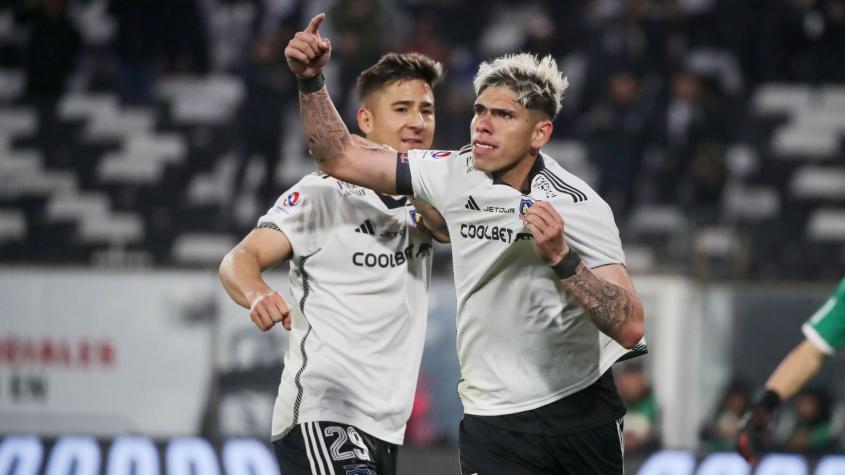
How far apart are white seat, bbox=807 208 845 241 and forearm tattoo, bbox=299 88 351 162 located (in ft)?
30.5

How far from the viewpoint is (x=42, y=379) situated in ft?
33.1

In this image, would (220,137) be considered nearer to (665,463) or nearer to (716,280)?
(716,280)

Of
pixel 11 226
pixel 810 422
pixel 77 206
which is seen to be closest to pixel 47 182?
A: pixel 77 206

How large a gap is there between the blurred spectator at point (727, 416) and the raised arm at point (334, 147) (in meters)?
5.26

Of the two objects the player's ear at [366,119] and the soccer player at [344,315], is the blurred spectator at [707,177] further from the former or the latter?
the soccer player at [344,315]

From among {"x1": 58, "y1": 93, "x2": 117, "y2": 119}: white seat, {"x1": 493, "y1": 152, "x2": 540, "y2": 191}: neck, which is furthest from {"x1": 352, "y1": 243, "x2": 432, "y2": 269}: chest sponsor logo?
{"x1": 58, "y1": 93, "x2": 117, "y2": 119}: white seat

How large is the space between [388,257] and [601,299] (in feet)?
3.39

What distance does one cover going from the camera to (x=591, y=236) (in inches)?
175

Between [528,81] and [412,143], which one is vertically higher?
[528,81]

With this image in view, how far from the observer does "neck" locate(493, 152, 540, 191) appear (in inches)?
182

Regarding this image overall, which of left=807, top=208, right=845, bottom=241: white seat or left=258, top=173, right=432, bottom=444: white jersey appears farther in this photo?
left=807, top=208, right=845, bottom=241: white seat

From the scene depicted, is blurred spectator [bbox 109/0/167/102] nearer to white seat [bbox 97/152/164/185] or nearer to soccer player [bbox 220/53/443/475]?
white seat [bbox 97/152/164/185]

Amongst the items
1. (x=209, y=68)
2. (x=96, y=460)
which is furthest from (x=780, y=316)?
(x=209, y=68)

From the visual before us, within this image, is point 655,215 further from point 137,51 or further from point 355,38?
point 137,51
